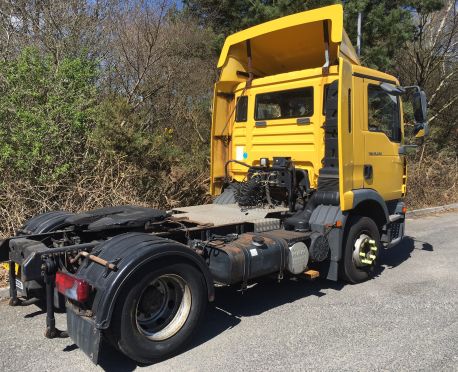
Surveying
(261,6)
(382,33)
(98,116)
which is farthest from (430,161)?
(98,116)

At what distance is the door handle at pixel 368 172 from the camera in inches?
229

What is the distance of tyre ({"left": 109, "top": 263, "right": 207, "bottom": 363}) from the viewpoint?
3.45 metres

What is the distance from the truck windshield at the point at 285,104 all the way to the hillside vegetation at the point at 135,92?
271 centimetres

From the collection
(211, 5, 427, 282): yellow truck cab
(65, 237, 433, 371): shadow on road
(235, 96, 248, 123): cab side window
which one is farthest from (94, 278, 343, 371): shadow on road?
(235, 96, 248, 123): cab side window

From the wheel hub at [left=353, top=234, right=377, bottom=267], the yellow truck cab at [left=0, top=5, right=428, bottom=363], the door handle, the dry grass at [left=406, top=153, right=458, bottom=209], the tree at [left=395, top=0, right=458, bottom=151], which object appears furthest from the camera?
the tree at [left=395, top=0, right=458, bottom=151]

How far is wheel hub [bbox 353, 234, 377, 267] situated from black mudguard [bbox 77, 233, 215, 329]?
248 cm

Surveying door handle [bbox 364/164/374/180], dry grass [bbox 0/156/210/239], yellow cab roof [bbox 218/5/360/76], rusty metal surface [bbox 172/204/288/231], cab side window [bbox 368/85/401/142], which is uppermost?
yellow cab roof [bbox 218/5/360/76]

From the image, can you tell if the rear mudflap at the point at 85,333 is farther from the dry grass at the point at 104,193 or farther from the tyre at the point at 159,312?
the dry grass at the point at 104,193

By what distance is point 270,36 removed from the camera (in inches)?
246

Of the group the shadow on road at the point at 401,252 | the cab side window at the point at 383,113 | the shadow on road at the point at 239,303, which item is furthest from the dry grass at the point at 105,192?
the cab side window at the point at 383,113

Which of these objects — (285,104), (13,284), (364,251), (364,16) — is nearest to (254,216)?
(364,251)

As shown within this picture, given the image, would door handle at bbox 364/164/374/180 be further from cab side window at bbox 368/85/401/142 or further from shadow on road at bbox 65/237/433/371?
shadow on road at bbox 65/237/433/371

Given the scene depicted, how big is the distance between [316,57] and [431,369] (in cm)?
454

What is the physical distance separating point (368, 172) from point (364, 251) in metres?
1.04
